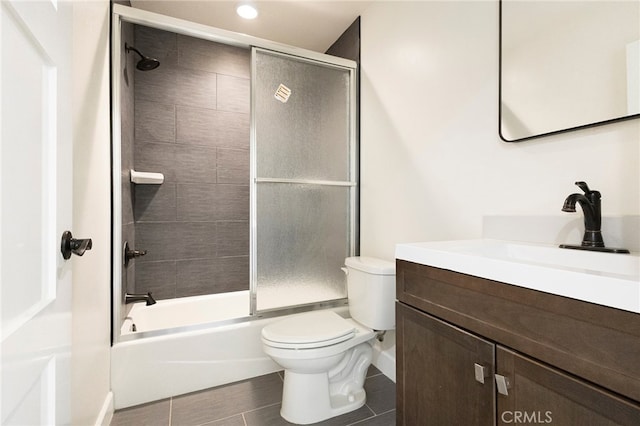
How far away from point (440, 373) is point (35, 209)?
1121mm

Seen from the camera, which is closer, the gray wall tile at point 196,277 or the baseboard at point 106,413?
the baseboard at point 106,413

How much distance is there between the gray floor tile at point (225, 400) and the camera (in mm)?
1553

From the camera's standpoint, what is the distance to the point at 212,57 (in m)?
2.63

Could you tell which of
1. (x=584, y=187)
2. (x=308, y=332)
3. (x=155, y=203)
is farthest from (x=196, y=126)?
(x=584, y=187)

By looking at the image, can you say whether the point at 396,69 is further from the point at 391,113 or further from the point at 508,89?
the point at 508,89

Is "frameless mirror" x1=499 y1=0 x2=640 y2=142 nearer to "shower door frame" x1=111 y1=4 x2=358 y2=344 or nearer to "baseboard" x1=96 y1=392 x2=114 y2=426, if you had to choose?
"shower door frame" x1=111 y1=4 x2=358 y2=344

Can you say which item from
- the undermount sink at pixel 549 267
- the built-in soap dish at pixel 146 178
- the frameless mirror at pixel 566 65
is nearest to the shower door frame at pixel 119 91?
the built-in soap dish at pixel 146 178

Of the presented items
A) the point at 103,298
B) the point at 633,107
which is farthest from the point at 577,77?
the point at 103,298

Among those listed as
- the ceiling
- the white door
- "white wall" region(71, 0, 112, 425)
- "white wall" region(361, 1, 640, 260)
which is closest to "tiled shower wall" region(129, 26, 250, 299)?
the ceiling

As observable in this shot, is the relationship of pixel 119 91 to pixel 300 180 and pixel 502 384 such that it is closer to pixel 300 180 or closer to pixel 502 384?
pixel 300 180

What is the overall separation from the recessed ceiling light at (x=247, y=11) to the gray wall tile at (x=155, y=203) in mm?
1431

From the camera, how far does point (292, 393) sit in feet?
5.00

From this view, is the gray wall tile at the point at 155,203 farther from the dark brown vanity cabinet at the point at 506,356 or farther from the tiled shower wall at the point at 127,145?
the dark brown vanity cabinet at the point at 506,356

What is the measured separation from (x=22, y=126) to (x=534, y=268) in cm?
108
